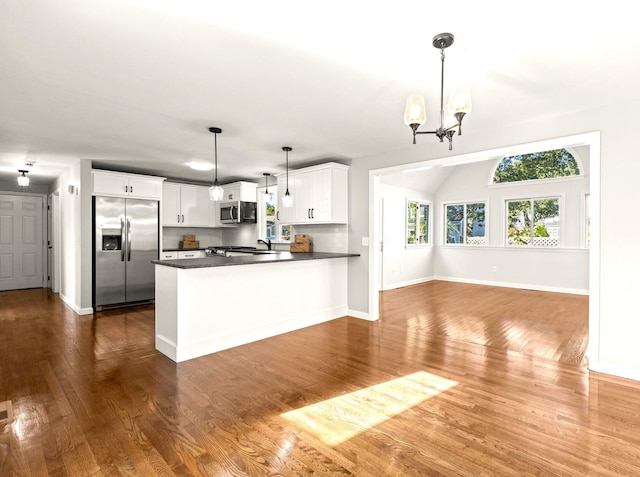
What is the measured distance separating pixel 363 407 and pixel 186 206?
19.3ft

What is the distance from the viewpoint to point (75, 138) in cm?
411

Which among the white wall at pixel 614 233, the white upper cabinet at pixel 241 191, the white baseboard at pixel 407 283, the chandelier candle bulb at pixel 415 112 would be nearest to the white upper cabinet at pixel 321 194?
the white upper cabinet at pixel 241 191

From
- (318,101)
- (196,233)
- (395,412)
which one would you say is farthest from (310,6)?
(196,233)

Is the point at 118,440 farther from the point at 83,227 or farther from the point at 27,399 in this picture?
the point at 83,227

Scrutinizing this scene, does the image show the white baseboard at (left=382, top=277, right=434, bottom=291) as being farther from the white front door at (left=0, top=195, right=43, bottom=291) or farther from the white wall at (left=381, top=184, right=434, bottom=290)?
the white front door at (left=0, top=195, right=43, bottom=291)

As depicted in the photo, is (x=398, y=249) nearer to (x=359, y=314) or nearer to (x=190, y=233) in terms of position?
(x=359, y=314)

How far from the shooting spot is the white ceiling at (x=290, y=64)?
1783 millimetres

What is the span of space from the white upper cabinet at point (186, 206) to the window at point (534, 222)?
6918 millimetres

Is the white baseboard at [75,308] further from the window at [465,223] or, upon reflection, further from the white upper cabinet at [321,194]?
the window at [465,223]

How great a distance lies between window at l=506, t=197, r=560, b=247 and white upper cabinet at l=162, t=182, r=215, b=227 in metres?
6.92

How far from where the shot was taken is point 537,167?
24.8ft

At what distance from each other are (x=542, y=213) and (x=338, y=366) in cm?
661

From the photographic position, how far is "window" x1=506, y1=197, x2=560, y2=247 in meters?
7.33

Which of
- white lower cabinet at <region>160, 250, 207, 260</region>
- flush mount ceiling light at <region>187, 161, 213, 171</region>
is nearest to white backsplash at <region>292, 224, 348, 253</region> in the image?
flush mount ceiling light at <region>187, 161, 213, 171</region>
